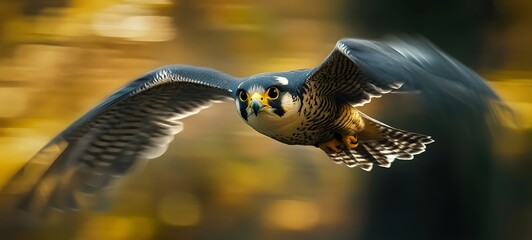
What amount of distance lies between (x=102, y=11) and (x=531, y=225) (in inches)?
64.9

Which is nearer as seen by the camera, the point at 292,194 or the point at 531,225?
the point at 531,225

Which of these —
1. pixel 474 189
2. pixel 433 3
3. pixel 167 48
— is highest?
pixel 433 3

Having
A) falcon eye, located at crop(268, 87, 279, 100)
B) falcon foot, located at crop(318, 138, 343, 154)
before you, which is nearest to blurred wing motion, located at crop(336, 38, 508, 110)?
falcon eye, located at crop(268, 87, 279, 100)

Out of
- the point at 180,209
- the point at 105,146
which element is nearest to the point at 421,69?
the point at 105,146

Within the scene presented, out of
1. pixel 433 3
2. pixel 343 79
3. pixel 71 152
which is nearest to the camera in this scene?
pixel 343 79

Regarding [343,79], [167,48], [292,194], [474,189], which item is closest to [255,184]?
[292,194]

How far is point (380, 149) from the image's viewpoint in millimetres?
2855

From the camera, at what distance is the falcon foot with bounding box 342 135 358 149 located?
2.67m

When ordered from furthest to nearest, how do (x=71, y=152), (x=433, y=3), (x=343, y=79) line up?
(x=433, y=3) → (x=71, y=152) → (x=343, y=79)

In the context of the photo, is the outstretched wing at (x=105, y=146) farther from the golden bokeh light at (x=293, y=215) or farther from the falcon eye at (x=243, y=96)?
the golden bokeh light at (x=293, y=215)

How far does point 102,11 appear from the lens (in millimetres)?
3746

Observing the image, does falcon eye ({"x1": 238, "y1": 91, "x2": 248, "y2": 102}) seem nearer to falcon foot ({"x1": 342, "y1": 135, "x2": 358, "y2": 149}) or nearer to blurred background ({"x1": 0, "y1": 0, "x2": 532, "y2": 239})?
falcon foot ({"x1": 342, "y1": 135, "x2": 358, "y2": 149})

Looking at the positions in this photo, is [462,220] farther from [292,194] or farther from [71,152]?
[71,152]

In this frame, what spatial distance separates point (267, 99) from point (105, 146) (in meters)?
0.85
